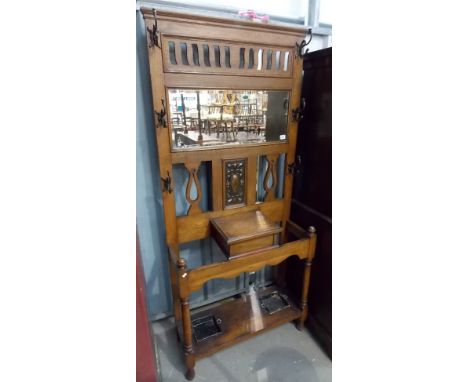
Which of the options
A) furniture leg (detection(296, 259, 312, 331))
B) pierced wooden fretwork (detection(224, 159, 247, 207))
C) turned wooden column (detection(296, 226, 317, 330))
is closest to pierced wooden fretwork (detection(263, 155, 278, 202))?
pierced wooden fretwork (detection(224, 159, 247, 207))

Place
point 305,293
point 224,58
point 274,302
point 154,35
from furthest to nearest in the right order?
point 274,302
point 305,293
point 224,58
point 154,35

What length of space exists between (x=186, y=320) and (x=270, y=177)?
784 millimetres

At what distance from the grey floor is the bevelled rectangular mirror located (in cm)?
105

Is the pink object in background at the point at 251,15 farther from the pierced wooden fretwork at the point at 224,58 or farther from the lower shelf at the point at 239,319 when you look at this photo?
the lower shelf at the point at 239,319

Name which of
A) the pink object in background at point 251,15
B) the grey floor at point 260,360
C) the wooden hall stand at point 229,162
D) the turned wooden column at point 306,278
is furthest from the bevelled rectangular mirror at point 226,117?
the grey floor at point 260,360

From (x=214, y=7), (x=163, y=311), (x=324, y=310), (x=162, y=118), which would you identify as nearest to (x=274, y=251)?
(x=324, y=310)

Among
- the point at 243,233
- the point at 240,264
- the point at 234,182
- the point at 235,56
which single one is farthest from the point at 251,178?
the point at 235,56

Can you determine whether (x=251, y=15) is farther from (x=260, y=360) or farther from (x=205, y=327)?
(x=260, y=360)

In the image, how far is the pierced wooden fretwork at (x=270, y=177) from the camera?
50.4 inches

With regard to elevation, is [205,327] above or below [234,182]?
below

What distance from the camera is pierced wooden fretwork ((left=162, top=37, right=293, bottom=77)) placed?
3.18 ft

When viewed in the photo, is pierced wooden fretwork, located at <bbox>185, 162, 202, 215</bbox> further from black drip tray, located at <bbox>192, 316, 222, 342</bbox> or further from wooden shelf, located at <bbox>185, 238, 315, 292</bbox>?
black drip tray, located at <bbox>192, 316, 222, 342</bbox>

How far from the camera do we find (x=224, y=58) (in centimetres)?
103

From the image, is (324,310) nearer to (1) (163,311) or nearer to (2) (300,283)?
(2) (300,283)
